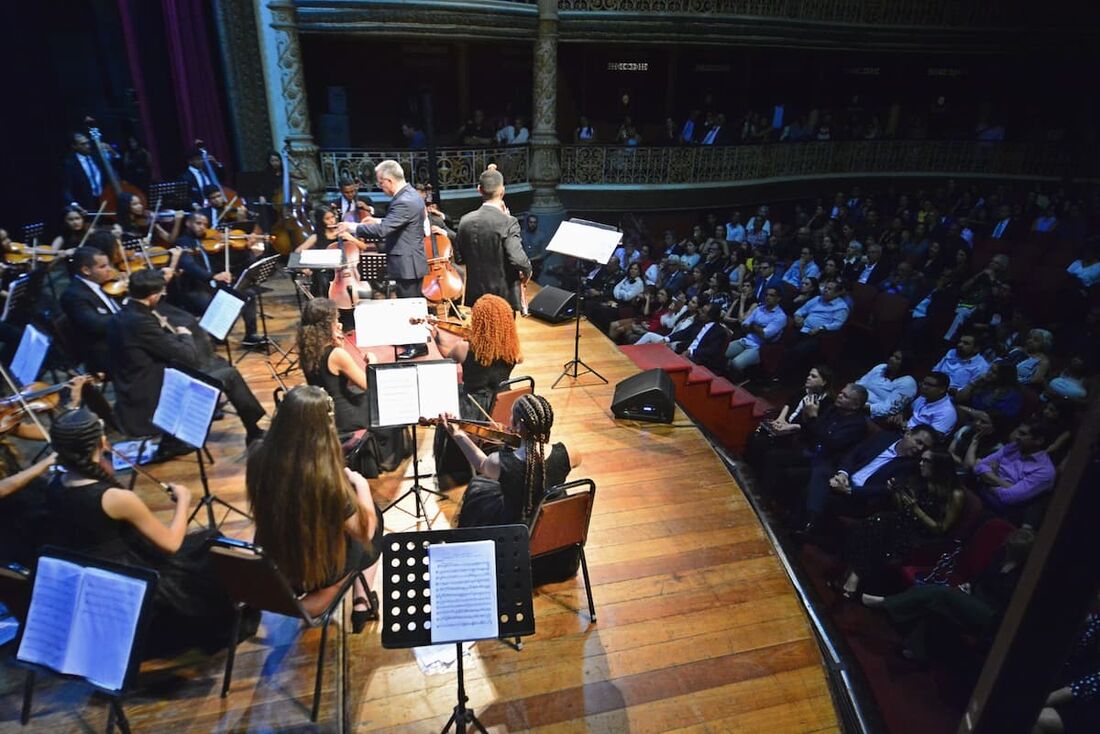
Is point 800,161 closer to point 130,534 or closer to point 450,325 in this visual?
point 450,325

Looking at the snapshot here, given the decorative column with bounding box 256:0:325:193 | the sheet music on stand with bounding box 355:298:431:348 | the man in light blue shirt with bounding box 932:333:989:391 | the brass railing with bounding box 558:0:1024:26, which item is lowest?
the man in light blue shirt with bounding box 932:333:989:391

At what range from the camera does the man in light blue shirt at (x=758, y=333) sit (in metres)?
7.45

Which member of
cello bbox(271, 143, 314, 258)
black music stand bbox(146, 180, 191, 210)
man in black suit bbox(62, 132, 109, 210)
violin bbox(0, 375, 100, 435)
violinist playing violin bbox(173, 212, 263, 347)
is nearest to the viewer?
violin bbox(0, 375, 100, 435)

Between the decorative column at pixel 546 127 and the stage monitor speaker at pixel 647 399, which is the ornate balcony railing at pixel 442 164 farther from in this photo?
the stage monitor speaker at pixel 647 399

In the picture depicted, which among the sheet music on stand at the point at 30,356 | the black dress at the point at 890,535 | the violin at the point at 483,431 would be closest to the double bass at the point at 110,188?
the sheet music on stand at the point at 30,356

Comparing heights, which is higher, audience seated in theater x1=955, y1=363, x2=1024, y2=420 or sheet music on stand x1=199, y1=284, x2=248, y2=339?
sheet music on stand x1=199, y1=284, x2=248, y2=339

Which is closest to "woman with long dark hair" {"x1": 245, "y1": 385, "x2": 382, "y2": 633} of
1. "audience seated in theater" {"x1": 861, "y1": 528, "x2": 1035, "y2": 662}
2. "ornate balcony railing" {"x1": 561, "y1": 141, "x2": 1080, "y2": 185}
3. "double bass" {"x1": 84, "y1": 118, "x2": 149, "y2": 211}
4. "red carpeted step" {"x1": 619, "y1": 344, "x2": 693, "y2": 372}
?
"audience seated in theater" {"x1": 861, "y1": 528, "x2": 1035, "y2": 662}

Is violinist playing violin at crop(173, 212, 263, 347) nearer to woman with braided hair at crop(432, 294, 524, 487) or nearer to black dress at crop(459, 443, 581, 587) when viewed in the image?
woman with braided hair at crop(432, 294, 524, 487)

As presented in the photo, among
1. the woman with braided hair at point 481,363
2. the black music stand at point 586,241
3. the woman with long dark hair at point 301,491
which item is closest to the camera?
the woman with long dark hair at point 301,491

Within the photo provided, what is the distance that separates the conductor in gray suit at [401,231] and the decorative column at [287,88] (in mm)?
4557

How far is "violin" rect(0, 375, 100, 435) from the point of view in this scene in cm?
367

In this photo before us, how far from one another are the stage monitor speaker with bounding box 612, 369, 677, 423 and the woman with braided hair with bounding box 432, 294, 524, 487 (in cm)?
114

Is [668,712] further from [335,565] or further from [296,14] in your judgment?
[296,14]

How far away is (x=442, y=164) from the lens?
10555 mm
